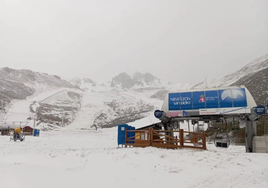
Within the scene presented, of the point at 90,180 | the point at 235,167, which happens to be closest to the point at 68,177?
the point at 90,180

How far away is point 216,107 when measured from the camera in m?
18.7

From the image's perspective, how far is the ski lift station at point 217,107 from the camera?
17984 millimetres

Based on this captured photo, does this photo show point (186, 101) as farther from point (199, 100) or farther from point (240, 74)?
point (240, 74)

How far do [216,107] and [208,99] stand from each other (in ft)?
3.13

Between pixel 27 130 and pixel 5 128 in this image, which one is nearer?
pixel 27 130

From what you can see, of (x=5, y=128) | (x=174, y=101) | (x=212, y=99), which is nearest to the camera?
(x=212, y=99)

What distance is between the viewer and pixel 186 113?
1922 centimetres

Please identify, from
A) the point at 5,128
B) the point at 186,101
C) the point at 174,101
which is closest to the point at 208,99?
the point at 186,101

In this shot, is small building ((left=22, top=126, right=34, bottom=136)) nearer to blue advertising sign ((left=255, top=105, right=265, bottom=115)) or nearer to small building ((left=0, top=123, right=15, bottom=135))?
small building ((left=0, top=123, right=15, bottom=135))

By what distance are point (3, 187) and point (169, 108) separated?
14.9m

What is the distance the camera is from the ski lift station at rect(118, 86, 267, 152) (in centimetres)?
1798

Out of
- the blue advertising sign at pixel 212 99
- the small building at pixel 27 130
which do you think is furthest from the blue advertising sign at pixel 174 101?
the small building at pixel 27 130

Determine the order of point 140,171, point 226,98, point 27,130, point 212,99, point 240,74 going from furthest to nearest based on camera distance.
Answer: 1. point 240,74
2. point 27,130
3. point 212,99
4. point 226,98
5. point 140,171

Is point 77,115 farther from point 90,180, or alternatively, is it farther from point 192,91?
point 90,180
